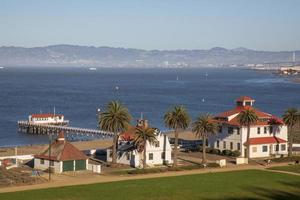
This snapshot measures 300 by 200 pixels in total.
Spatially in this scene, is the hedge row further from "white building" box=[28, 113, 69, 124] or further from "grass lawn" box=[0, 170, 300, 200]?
"white building" box=[28, 113, 69, 124]

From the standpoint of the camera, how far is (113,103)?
2835 inches

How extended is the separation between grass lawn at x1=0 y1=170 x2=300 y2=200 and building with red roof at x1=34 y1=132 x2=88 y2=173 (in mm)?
8996

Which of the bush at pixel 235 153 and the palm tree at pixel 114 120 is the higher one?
the palm tree at pixel 114 120

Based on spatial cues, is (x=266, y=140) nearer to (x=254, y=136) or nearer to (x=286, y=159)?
(x=254, y=136)

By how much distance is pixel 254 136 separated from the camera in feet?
267

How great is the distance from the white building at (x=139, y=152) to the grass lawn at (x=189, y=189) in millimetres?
9529

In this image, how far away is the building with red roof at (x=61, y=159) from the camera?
66938 mm

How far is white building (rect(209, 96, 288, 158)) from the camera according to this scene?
80.6m

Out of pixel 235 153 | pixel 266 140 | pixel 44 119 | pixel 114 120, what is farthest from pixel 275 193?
pixel 44 119

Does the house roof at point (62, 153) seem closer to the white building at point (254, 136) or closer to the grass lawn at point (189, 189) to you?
the grass lawn at point (189, 189)

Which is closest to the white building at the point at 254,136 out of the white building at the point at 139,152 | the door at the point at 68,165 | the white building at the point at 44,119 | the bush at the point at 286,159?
the bush at the point at 286,159

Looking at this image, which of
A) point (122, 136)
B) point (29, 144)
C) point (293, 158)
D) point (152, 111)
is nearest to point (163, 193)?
point (122, 136)

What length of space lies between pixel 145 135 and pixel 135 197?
18.4m

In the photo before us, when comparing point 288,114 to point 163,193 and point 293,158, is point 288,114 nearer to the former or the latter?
point 293,158
